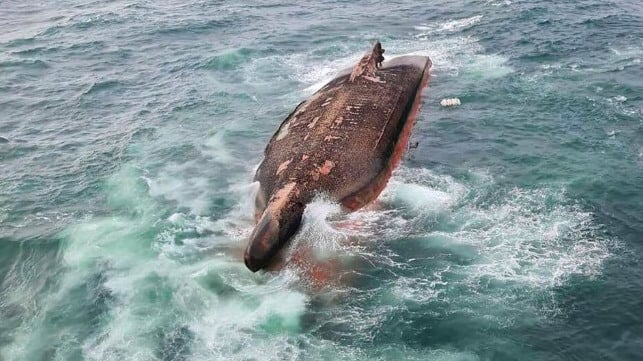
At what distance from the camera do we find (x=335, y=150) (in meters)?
30.9

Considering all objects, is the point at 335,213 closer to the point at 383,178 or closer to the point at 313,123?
the point at 383,178

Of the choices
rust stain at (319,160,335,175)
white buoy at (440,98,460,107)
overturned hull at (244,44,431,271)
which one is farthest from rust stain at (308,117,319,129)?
white buoy at (440,98,460,107)

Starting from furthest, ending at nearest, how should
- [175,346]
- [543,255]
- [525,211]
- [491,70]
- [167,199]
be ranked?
[491,70] → [167,199] → [525,211] → [543,255] → [175,346]

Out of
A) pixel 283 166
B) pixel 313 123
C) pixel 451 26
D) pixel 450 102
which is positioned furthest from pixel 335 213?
pixel 451 26

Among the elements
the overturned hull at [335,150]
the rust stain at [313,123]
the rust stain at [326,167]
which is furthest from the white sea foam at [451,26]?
the rust stain at [326,167]

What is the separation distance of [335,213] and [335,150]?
4370mm

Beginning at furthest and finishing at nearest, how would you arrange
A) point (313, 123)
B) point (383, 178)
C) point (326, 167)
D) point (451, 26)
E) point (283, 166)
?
point (451, 26) < point (313, 123) < point (383, 178) < point (283, 166) < point (326, 167)

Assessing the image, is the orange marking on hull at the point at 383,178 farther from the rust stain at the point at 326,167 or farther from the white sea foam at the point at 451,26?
the white sea foam at the point at 451,26

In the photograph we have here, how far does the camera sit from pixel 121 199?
105 ft

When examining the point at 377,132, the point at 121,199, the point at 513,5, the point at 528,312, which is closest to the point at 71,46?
the point at 121,199

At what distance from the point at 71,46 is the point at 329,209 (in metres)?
42.1

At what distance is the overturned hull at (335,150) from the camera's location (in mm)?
26594

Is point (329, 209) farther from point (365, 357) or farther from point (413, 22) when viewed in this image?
point (413, 22)

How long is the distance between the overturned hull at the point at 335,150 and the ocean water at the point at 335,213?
0.93 metres
